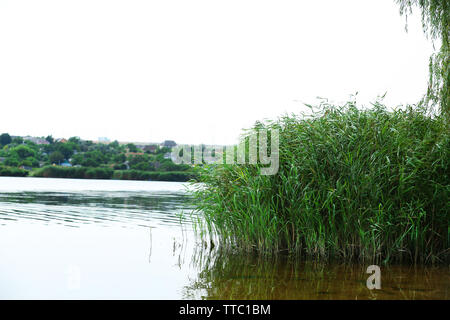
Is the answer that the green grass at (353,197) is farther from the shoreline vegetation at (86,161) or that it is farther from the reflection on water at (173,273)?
the shoreline vegetation at (86,161)

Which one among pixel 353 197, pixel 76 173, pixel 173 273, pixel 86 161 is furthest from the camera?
pixel 86 161

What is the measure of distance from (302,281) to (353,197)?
214 cm

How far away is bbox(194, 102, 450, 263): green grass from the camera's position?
8359 mm

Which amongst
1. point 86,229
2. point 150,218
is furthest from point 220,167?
point 150,218

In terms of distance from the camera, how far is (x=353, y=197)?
27.9ft

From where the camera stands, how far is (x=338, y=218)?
337 inches

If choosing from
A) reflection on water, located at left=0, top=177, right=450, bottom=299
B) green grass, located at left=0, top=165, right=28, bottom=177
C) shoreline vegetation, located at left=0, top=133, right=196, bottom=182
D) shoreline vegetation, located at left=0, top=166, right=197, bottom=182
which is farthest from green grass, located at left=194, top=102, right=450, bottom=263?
green grass, located at left=0, top=165, right=28, bottom=177

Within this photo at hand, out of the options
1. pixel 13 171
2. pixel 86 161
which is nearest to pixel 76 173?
pixel 86 161

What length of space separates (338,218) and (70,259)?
5352mm

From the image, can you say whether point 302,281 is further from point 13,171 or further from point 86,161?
point 86,161

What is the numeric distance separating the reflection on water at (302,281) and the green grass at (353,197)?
0.46m

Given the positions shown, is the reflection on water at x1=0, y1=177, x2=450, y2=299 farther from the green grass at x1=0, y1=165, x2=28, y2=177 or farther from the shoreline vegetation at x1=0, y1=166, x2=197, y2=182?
the green grass at x1=0, y1=165, x2=28, y2=177

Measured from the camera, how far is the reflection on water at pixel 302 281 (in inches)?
256

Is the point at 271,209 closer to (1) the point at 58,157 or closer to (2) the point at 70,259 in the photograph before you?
(2) the point at 70,259
